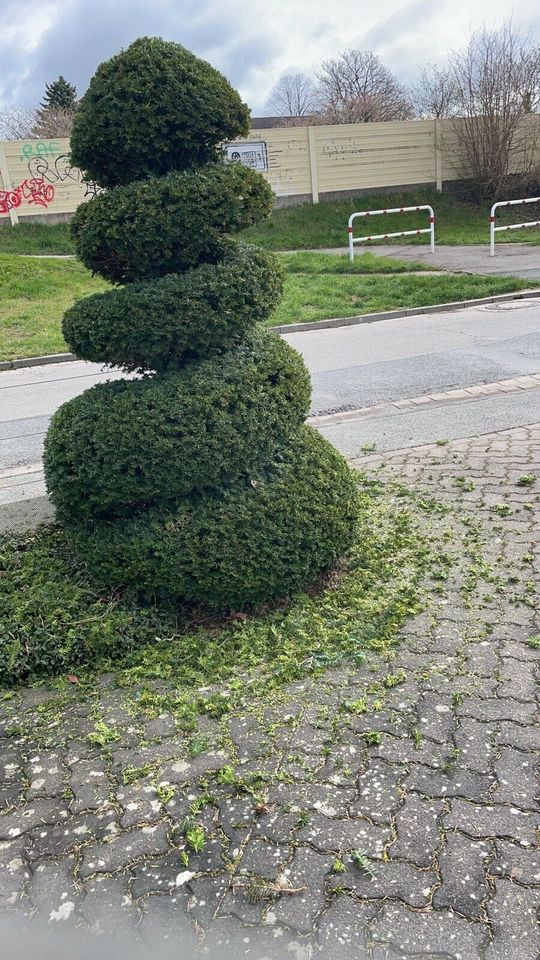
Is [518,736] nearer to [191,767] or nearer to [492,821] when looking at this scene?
[492,821]

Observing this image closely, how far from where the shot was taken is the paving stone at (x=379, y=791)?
8.17 feet

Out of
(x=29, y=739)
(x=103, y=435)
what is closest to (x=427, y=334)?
(x=103, y=435)

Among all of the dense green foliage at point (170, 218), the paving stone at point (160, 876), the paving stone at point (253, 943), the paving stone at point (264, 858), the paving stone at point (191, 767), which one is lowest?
the paving stone at point (253, 943)

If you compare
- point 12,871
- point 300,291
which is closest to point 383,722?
point 12,871

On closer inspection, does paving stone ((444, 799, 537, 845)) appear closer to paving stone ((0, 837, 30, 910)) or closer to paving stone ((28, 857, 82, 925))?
paving stone ((28, 857, 82, 925))

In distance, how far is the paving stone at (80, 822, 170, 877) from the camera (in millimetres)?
2357

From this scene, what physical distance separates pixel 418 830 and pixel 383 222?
23.1m

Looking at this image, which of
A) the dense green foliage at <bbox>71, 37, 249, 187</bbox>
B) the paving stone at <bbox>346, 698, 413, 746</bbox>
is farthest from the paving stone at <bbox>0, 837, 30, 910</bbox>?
the dense green foliage at <bbox>71, 37, 249, 187</bbox>

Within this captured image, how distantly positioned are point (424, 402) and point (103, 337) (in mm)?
5067

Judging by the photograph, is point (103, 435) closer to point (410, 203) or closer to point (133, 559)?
point (133, 559)

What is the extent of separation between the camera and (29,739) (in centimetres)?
298

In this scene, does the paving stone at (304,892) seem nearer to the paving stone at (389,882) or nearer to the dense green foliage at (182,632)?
the paving stone at (389,882)

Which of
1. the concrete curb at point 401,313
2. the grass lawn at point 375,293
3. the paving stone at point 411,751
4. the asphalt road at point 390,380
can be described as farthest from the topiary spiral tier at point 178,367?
the grass lawn at point 375,293

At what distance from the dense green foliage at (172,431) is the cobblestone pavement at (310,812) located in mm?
937
